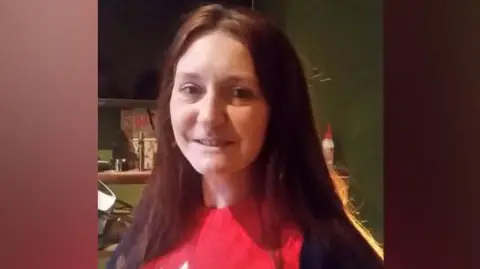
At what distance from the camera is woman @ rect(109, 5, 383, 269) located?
976mm

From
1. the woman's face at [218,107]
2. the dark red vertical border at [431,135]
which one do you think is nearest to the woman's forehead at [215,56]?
the woman's face at [218,107]

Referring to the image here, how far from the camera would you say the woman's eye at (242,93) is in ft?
3.22

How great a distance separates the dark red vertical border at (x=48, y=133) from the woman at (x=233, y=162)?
0.09 m

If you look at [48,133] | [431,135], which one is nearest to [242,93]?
[48,133]

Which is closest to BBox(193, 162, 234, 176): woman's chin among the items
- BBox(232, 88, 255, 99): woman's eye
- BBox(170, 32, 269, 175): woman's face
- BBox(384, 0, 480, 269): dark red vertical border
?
BBox(170, 32, 269, 175): woman's face

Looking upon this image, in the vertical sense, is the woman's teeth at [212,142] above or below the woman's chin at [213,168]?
above

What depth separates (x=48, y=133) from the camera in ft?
3.16

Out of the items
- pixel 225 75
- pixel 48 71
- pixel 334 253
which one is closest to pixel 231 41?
pixel 225 75

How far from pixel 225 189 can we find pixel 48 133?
0.29 m

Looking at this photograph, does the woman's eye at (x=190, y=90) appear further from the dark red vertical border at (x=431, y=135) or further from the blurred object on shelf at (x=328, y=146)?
the dark red vertical border at (x=431, y=135)

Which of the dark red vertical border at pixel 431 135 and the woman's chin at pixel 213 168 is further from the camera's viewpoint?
the dark red vertical border at pixel 431 135

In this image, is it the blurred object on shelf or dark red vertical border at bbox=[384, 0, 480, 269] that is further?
dark red vertical border at bbox=[384, 0, 480, 269]

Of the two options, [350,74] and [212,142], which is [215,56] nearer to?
[212,142]

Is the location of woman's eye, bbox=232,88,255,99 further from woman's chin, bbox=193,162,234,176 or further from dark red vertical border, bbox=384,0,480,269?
dark red vertical border, bbox=384,0,480,269
